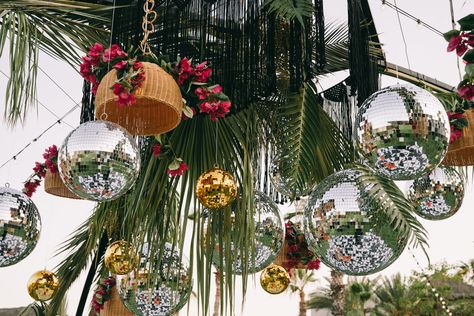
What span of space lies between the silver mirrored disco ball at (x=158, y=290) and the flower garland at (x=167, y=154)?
501mm

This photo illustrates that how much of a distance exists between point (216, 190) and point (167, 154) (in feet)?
1.33

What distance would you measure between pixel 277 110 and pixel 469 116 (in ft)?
4.17

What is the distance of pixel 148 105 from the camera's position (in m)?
2.31

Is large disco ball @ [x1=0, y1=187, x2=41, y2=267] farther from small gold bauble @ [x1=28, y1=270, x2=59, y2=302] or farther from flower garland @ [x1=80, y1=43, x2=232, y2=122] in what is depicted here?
small gold bauble @ [x1=28, y1=270, x2=59, y2=302]

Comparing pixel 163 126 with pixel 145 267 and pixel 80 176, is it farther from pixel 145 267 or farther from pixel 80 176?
pixel 145 267

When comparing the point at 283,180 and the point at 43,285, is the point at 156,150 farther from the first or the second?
the point at 43,285

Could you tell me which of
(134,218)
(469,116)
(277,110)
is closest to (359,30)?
(469,116)

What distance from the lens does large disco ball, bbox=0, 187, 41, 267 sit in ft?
9.05

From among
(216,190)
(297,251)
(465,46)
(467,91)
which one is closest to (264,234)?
(216,190)

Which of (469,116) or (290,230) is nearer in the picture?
(469,116)

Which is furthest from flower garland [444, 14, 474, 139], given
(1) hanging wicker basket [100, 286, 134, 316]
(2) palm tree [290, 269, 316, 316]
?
(2) palm tree [290, 269, 316, 316]

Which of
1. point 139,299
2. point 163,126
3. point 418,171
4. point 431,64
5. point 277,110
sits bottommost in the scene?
point 139,299

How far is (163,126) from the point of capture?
2268 mm

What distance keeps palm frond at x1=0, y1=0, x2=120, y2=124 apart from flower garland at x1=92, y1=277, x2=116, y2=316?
4.18 ft
